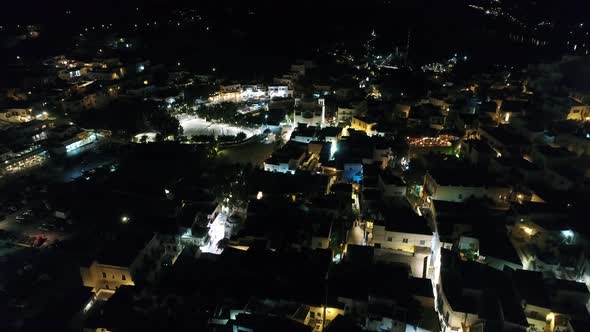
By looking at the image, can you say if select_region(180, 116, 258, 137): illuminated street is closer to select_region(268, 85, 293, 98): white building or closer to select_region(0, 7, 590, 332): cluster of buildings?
select_region(0, 7, 590, 332): cluster of buildings

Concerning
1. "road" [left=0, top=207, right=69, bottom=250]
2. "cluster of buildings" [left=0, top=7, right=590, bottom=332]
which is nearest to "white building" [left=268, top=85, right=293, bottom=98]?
"cluster of buildings" [left=0, top=7, right=590, bottom=332]

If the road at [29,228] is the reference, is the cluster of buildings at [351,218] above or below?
above

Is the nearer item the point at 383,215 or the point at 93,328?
the point at 93,328

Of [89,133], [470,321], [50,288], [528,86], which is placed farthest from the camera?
[528,86]

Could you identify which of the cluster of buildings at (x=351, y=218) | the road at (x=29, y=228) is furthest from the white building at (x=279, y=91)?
the road at (x=29, y=228)

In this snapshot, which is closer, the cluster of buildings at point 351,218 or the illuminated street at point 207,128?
the cluster of buildings at point 351,218

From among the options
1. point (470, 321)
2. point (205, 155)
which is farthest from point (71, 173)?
point (470, 321)

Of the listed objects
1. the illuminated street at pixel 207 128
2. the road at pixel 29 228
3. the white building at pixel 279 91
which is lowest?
the road at pixel 29 228

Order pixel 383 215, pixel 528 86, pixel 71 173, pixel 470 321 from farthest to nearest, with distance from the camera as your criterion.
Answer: pixel 528 86, pixel 71 173, pixel 383 215, pixel 470 321

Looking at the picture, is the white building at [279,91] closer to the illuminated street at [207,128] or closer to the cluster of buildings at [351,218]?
the cluster of buildings at [351,218]

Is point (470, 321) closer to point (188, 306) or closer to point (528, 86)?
point (188, 306)

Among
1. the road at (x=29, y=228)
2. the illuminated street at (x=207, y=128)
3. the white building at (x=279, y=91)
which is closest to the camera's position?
the road at (x=29, y=228)
